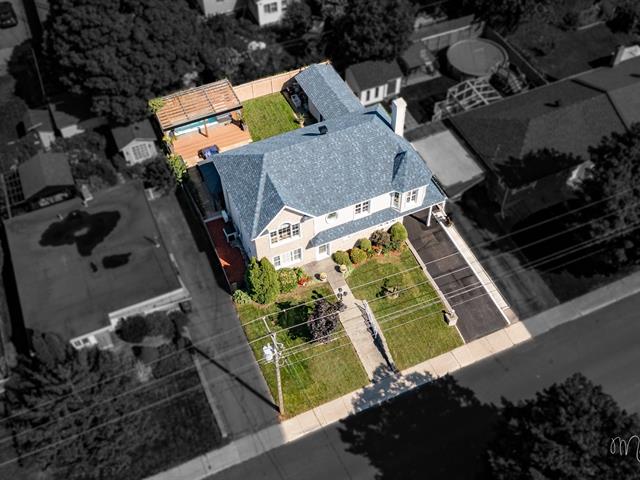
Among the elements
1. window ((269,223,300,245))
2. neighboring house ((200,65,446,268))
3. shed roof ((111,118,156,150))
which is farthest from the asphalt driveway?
shed roof ((111,118,156,150))

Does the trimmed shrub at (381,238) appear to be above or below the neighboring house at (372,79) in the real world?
below

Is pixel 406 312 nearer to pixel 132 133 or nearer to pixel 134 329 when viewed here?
pixel 134 329

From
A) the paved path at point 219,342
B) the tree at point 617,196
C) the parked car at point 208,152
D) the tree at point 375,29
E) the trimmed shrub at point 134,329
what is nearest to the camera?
the paved path at point 219,342

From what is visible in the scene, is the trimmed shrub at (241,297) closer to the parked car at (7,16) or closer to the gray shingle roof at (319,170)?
the gray shingle roof at (319,170)

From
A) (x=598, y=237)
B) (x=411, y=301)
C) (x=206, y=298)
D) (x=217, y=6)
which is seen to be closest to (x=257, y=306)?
(x=206, y=298)

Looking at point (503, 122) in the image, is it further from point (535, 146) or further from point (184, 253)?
point (184, 253)

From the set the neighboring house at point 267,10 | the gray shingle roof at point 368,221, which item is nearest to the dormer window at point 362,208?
the gray shingle roof at point 368,221

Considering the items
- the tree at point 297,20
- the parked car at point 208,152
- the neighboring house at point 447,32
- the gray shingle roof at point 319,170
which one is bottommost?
the gray shingle roof at point 319,170
